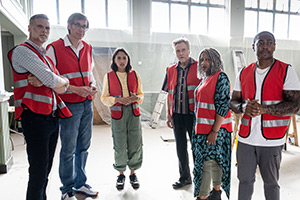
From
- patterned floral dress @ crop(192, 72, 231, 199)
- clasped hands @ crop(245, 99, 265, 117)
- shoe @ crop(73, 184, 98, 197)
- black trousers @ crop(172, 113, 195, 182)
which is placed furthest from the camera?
black trousers @ crop(172, 113, 195, 182)

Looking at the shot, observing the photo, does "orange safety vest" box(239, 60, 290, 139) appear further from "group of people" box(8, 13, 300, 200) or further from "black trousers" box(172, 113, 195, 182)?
"black trousers" box(172, 113, 195, 182)

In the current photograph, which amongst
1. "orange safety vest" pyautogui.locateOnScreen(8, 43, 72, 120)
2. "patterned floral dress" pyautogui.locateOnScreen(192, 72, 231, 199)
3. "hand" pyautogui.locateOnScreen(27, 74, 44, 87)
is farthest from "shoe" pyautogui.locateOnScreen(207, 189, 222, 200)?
"hand" pyautogui.locateOnScreen(27, 74, 44, 87)

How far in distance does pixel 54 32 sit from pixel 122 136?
371 cm

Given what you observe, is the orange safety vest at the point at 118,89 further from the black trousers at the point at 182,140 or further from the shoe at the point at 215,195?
the shoe at the point at 215,195

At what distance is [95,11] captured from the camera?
550 centimetres

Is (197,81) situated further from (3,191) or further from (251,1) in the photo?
(251,1)

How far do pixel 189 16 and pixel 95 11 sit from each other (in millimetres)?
2714

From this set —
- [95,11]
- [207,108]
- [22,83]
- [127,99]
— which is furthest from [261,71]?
[95,11]

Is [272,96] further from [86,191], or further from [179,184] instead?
[86,191]

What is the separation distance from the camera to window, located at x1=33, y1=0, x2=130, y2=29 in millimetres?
5227

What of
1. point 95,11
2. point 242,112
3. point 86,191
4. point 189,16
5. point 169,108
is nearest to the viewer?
point 242,112

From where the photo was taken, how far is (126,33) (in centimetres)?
523

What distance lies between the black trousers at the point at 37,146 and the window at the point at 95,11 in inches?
173

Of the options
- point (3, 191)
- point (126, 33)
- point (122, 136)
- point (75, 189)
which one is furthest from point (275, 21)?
point (3, 191)
